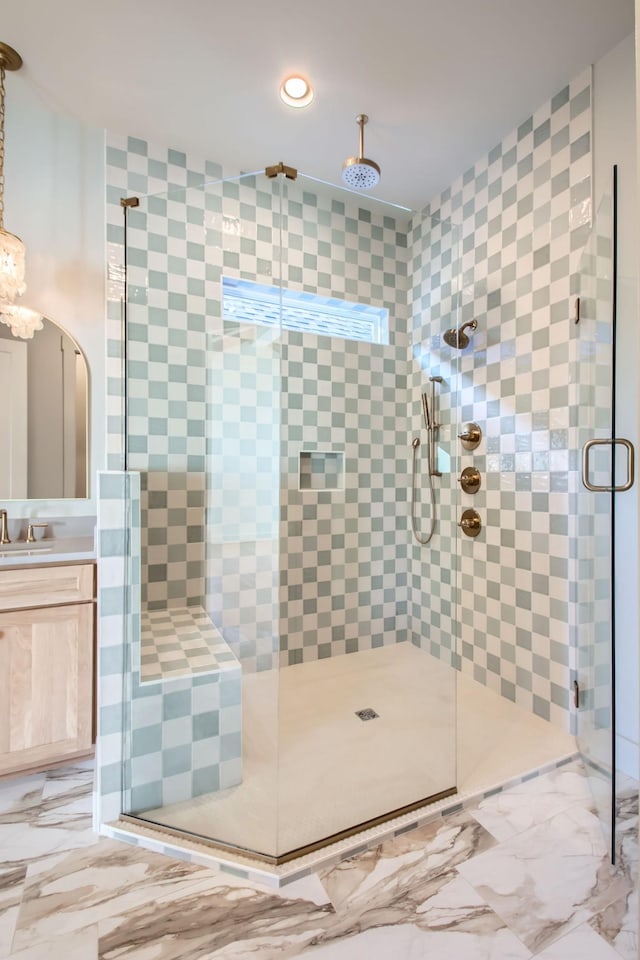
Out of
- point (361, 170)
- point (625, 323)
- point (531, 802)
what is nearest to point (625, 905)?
point (531, 802)

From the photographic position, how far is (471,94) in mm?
1888

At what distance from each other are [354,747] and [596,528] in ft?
4.03

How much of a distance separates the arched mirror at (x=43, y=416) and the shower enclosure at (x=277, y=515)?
623 mm

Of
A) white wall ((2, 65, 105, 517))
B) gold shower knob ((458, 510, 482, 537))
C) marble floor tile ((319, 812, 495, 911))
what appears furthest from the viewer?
gold shower knob ((458, 510, 482, 537))

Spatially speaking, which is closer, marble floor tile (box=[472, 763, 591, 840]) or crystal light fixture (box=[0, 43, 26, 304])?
marble floor tile (box=[472, 763, 591, 840])

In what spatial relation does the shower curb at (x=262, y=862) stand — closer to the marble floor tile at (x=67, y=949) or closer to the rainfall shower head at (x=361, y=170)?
the marble floor tile at (x=67, y=949)

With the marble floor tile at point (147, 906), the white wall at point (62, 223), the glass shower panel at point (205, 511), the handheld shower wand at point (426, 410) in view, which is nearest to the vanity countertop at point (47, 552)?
the white wall at point (62, 223)

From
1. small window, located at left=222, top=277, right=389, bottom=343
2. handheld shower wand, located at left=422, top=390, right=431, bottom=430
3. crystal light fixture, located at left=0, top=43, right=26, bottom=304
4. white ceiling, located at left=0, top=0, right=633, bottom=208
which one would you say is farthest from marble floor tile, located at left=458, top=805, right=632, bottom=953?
white ceiling, located at left=0, top=0, right=633, bottom=208

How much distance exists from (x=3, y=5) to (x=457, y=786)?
3.13 meters

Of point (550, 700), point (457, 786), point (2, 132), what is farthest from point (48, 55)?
point (550, 700)

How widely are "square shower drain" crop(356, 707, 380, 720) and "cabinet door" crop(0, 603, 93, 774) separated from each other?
3.62 ft

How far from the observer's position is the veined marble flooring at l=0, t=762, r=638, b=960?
1045mm

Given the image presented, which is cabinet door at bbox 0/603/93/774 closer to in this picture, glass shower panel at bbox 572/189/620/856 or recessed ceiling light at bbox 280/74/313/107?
glass shower panel at bbox 572/189/620/856

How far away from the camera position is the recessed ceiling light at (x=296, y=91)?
1.81 meters
